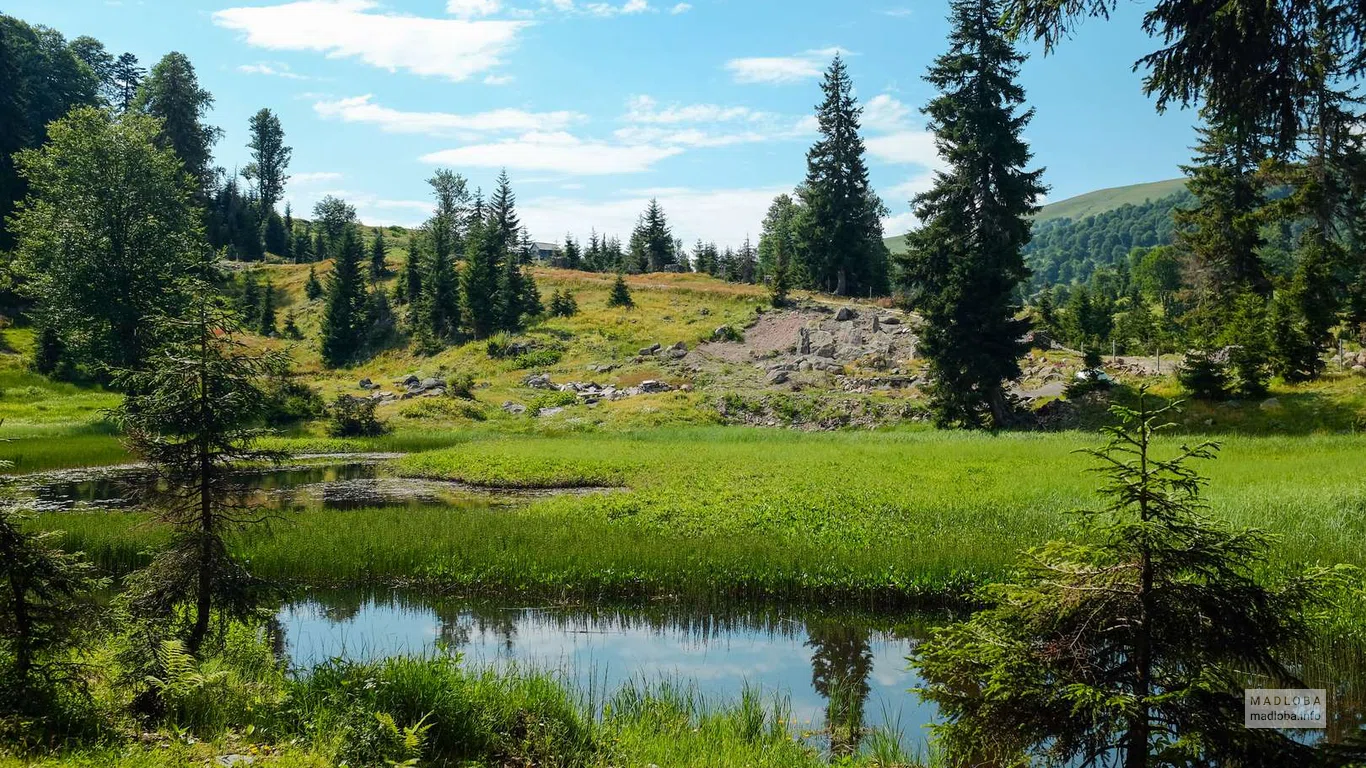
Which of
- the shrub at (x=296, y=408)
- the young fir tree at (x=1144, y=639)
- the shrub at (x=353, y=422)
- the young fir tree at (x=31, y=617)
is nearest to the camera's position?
the young fir tree at (x=1144, y=639)

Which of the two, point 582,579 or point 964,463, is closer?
point 582,579

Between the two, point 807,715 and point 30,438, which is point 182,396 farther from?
point 30,438

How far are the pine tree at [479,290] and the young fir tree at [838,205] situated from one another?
30.8m

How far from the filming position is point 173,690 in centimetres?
742

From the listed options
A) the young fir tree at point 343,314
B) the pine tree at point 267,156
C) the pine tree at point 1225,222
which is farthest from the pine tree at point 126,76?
the pine tree at point 1225,222

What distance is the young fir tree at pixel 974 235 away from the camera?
41.2 m

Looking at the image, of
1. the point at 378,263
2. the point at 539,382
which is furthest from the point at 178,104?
the point at 539,382

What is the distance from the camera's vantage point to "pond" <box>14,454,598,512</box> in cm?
2370

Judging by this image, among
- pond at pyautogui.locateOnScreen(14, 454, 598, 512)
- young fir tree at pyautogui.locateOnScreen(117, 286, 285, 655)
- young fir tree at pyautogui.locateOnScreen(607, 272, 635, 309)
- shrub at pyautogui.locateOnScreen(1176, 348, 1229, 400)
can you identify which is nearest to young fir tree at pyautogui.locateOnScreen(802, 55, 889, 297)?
young fir tree at pyautogui.locateOnScreen(607, 272, 635, 309)

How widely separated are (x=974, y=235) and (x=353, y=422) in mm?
37561

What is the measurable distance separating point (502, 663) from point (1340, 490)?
19224mm

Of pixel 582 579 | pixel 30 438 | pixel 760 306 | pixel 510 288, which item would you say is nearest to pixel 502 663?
pixel 582 579

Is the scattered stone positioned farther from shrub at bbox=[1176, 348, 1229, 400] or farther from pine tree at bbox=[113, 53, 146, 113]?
pine tree at bbox=[113, 53, 146, 113]

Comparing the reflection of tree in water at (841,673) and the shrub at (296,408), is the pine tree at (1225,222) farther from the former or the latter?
the shrub at (296,408)
